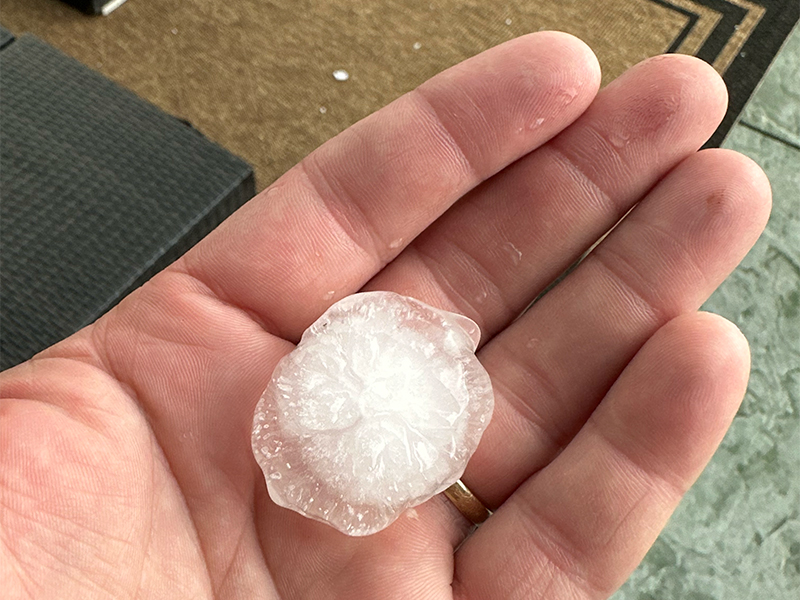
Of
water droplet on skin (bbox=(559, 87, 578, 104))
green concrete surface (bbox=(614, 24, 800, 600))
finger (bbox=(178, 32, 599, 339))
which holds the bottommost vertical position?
green concrete surface (bbox=(614, 24, 800, 600))

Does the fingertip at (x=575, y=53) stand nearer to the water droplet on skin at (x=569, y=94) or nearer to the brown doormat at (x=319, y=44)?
the water droplet on skin at (x=569, y=94)

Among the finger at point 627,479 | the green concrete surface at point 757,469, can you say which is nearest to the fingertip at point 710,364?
the finger at point 627,479

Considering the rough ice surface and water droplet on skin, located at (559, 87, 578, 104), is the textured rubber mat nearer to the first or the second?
the rough ice surface

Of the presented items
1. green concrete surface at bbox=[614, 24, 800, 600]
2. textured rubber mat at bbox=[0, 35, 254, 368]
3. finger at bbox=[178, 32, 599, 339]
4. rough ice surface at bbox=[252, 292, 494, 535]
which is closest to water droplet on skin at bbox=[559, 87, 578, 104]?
Result: finger at bbox=[178, 32, 599, 339]

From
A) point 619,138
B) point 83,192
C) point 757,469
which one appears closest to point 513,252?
point 619,138

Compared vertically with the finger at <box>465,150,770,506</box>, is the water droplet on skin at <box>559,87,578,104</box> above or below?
above

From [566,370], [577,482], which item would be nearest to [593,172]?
[566,370]

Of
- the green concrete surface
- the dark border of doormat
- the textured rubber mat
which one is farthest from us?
the dark border of doormat

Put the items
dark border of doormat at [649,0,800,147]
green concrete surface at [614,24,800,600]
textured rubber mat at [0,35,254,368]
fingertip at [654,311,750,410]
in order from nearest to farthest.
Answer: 1. fingertip at [654,311,750,410]
2. textured rubber mat at [0,35,254,368]
3. green concrete surface at [614,24,800,600]
4. dark border of doormat at [649,0,800,147]
